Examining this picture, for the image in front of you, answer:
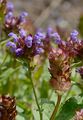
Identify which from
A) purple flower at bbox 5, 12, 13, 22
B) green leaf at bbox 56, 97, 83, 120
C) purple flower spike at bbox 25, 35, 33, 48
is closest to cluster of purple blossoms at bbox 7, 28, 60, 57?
purple flower spike at bbox 25, 35, 33, 48

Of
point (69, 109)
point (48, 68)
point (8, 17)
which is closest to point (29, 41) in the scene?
point (48, 68)

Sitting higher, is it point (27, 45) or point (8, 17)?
point (8, 17)

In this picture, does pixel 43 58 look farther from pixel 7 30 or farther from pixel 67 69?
pixel 67 69

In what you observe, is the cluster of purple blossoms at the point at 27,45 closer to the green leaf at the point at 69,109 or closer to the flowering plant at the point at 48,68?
the flowering plant at the point at 48,68

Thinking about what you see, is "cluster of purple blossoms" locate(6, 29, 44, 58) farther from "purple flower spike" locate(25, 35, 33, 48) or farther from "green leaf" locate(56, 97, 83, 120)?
"green leaf" locate(56, 97, 83, 120)

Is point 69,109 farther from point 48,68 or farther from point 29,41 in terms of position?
point 29,41

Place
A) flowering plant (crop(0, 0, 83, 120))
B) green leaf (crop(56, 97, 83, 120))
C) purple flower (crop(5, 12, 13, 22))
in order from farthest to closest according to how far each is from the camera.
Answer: purple flower (crop(5, 12, 13, 22)) < green leaf (crop(56, 97, 83, 120)) < flowering plant (crop(0, 0, 83, 120))

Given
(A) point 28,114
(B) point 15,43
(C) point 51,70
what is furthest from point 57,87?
(A) point 28,114

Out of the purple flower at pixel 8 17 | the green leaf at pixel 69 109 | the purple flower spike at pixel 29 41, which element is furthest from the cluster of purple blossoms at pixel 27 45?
the purple flower at pixel 8 17
